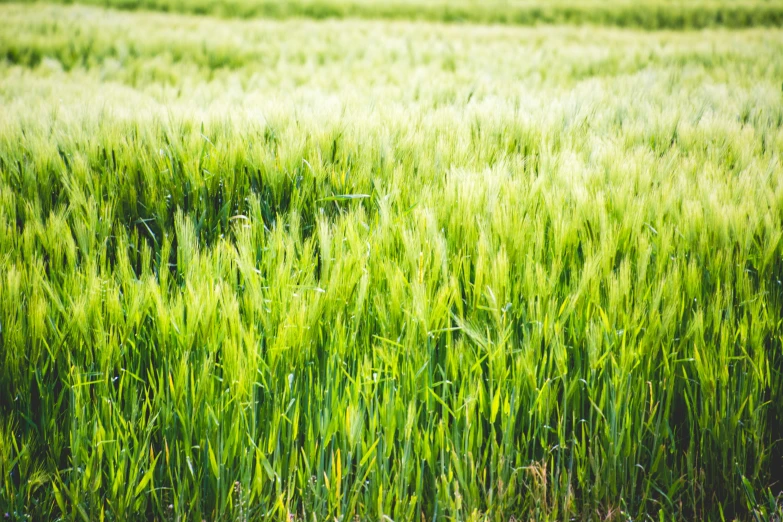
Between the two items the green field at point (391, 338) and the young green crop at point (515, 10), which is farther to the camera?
the young green crop at point (515, 10)

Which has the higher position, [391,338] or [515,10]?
[515,10]

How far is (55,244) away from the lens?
3.55ft

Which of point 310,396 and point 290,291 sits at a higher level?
point 290,291

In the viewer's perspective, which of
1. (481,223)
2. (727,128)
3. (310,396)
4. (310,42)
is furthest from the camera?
(310,42)

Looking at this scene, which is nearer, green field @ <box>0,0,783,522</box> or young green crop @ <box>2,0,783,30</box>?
green field @ <box>0,0,783,522</box>

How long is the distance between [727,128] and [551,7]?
8213mm

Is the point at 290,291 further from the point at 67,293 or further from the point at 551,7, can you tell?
the point at 551,7

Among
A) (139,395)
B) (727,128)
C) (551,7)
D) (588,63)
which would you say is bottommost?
(139,395)

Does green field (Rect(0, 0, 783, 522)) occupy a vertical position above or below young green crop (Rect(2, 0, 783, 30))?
below

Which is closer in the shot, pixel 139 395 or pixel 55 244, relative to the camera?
pixel 139 395

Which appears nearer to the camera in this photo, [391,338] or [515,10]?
[391,338]

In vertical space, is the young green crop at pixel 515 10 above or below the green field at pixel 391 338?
above

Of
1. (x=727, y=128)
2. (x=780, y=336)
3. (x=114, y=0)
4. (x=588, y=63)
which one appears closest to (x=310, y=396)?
(x=780, y=336)

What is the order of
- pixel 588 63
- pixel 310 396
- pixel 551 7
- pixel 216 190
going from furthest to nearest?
pixel 551 7 → pixel 588 63 → pixel 216 190 → pixel 310 396
